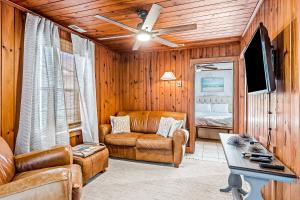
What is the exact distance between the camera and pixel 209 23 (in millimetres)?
3023

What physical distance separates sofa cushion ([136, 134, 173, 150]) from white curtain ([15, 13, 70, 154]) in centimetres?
128

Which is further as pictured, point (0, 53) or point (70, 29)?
point (70, 29)

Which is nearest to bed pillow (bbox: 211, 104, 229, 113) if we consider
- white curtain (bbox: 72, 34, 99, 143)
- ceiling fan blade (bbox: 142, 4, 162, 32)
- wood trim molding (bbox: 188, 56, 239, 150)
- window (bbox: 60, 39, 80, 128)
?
wood trim molding (bbox: 188, 56, 239, 150)

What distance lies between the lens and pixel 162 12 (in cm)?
264

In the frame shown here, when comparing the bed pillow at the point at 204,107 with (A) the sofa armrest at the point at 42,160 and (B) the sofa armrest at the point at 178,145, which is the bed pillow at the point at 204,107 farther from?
(A) the sofa armrest at the point at 42,160

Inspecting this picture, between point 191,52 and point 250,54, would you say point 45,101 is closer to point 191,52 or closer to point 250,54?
point 250,54

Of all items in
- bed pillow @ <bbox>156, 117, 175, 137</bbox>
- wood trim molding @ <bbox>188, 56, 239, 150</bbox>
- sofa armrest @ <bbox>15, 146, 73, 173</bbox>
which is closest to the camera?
sofa armrest @ <bbox>15, 146, 73, 173</bbox>

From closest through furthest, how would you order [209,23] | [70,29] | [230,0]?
1. [230,0]
2. [209,23]
3. [70,29]

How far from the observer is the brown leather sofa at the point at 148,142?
135 inches

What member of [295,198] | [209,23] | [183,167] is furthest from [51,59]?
[295,198]

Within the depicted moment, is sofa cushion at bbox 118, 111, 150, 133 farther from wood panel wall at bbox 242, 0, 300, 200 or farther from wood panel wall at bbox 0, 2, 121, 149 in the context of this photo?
wood panel wall at bbox 242, 0, 300, 200

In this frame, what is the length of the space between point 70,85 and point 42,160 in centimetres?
169

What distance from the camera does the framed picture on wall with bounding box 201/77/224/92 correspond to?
7199 mm

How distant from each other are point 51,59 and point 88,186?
1907 millimetres
